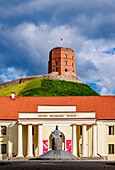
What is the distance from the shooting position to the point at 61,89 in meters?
113

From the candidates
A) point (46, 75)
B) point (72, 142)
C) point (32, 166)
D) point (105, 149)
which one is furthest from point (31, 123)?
point (46, 75)

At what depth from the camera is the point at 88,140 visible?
168ft

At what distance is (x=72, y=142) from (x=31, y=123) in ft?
22.2

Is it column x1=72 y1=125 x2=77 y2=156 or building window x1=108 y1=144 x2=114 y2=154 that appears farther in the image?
building window x1=108 y1=144 x2=114 y2=154

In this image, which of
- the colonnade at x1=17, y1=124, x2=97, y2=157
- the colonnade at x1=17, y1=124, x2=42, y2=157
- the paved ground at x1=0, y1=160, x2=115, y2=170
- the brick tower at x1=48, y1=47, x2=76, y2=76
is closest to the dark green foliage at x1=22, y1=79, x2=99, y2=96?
the brick tower at x1=48, y1=47, x2=76, y2=76

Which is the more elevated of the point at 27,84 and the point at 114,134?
the point at 27,84

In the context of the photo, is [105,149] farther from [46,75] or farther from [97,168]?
[46,75]

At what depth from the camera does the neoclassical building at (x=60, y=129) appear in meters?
49.7

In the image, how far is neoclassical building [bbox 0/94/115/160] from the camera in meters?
49.7

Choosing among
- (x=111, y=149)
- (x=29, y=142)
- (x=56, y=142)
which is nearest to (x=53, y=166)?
(x=56, y=142)

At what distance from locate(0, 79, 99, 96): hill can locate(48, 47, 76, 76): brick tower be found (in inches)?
291

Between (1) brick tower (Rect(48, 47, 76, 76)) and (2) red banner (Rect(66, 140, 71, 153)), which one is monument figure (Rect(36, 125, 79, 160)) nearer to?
(2) red banner (Rect(66, 140, 71, 153))

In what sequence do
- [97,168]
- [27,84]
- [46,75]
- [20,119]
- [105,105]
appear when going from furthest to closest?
[46,75] → [27,84] → [105,105] → [20,119] → [97,168]

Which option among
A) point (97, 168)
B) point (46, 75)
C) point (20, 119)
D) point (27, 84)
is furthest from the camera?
point (46, 75)
